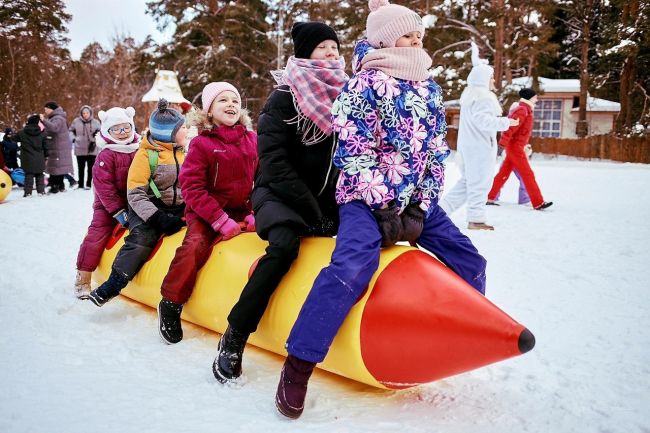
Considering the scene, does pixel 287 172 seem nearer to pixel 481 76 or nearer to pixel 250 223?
pixel 250 223

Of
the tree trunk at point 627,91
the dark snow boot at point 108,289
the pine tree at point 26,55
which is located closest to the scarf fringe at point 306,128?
the dark snow boot at point 108,289

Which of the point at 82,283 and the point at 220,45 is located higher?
the point at 220,45

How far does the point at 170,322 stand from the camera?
10.7 ft

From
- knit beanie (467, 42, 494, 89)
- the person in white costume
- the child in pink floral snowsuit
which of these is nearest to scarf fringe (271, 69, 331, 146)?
the child in pink floral snowsuit

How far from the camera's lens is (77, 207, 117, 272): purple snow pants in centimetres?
423

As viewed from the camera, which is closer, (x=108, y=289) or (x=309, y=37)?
(x=309, y=37)

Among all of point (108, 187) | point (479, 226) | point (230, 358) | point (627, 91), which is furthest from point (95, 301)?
point (627, 91)

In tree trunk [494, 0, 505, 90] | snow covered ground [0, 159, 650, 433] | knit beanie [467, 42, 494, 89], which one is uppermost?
tree trunk [494, 0, 505, 90]

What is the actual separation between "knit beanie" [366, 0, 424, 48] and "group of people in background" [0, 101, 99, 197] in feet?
33.5

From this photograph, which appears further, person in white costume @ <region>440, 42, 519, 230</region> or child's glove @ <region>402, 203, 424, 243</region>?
person in white costume @ <region>440, 42, 519, 230</region>

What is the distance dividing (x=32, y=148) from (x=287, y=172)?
10.0 m

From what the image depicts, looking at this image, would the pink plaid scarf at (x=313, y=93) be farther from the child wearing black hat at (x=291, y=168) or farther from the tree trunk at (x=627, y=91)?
the tree trunk at (x=627, y=91)

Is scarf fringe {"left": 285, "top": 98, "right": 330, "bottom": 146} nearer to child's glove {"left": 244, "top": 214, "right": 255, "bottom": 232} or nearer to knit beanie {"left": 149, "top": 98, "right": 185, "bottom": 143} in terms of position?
child's glove {"left": 244, "top": 214, "right": 255, "bottom": 232}

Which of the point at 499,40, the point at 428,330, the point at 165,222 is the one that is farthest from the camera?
the point at 499,40
